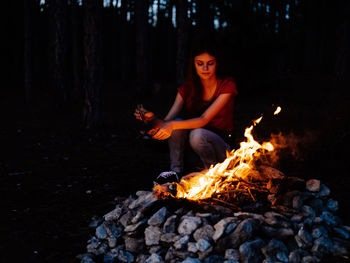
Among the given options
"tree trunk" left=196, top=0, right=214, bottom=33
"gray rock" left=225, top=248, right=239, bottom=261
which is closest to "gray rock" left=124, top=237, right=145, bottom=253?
"gray rock" left=225, top=248, right=239, bottom=261

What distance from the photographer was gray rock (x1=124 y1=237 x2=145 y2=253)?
11.6 feet

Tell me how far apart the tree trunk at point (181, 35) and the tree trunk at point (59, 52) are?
3923 millimetres

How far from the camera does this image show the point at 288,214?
141 inches

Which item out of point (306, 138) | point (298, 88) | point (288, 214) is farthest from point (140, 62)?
point (288, 214)

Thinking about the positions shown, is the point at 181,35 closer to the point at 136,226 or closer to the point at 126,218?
the point at 126,218

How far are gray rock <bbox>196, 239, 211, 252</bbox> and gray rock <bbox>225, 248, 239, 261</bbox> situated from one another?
169 millimetres

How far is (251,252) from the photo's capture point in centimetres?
310

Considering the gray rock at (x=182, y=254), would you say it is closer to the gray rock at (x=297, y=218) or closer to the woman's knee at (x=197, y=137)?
the gray rock at (x=297, y=218)

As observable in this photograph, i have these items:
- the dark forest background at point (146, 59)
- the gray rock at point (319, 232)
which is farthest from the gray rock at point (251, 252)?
the dark forest background at point (146, 59)

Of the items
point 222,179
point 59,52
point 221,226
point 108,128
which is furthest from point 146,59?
point 221,226

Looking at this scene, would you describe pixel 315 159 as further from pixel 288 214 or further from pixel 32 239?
pixel 32 239

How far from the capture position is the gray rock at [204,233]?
3.26 m

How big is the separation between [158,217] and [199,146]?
1.26 m

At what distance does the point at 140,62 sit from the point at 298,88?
26.6 ft
